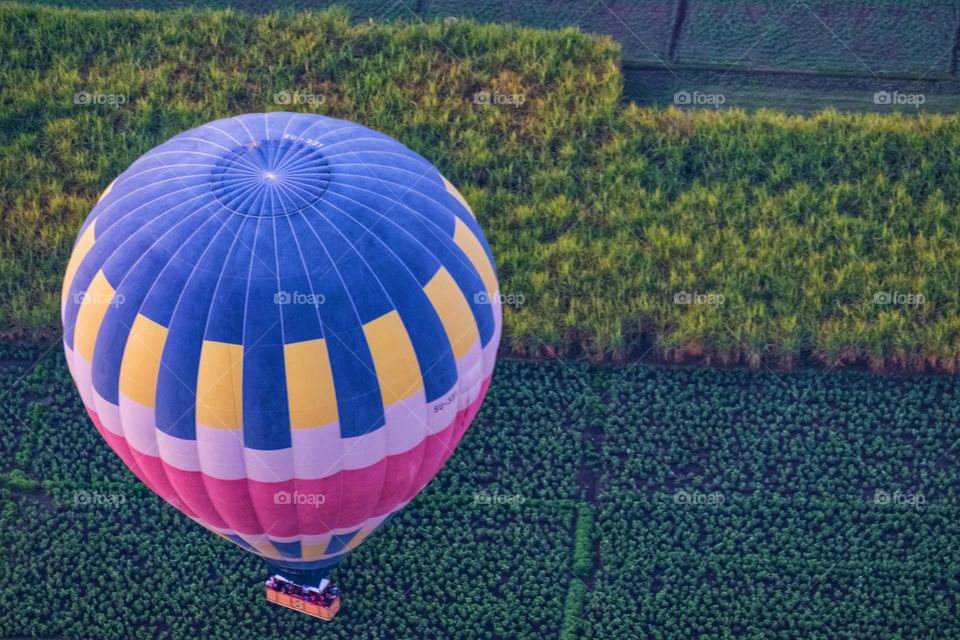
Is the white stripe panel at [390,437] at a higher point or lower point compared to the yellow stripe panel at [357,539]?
higher

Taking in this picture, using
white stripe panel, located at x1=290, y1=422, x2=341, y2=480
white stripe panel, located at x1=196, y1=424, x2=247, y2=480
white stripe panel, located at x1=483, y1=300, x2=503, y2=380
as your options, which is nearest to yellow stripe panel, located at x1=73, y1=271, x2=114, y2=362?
white stripe panel, located at x1=196, y1=424, x2=247, y2=480

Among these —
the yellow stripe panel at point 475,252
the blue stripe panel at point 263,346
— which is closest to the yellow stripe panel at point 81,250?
the blue stripe panel at point 263,346

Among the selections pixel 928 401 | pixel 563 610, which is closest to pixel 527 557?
pixel 563 610

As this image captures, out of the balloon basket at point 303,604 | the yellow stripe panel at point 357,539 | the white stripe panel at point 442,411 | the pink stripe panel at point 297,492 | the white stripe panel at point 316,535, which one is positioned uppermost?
the white stripe panel at point 442,411

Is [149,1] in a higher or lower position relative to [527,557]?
higher

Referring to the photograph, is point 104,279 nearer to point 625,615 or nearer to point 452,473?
point 452,473

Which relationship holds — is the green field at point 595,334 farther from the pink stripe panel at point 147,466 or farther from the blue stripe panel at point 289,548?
the pink stripe panel at point 147,466

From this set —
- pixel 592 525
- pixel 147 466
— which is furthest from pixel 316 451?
pixel 592 525
